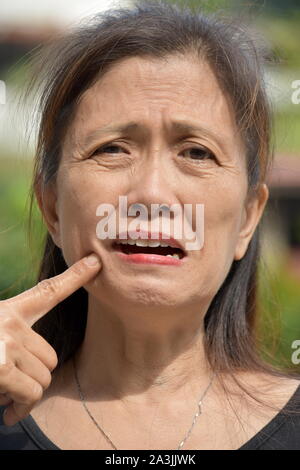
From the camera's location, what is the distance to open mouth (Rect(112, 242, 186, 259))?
206 centimetres

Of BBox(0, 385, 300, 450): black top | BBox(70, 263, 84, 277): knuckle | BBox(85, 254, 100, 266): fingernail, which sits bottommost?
BBox(0, 385, 300, 450): black top

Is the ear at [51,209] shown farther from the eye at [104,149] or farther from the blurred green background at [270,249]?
the blurred green background at [270,249]

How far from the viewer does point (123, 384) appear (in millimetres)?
2238

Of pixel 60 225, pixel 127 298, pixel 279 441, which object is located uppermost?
pixel 60 225

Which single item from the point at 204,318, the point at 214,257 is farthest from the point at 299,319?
the point at 214,257

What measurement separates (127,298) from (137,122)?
45 cm

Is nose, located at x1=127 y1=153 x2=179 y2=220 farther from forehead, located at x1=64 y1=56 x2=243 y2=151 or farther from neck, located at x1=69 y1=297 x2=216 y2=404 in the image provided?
neck, located at x1=69 y1=297 x2=216 y2=404

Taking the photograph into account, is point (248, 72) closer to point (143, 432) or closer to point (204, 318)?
point (204, 318)

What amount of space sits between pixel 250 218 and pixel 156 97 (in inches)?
19.9

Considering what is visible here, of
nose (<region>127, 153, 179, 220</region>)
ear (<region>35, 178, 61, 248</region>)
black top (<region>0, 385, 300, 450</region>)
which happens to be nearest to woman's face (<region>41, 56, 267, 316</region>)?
nose (<region>127, 153, 179, 220</region>)

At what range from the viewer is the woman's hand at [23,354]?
73.9 inches

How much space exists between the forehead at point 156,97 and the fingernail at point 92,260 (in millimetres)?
332

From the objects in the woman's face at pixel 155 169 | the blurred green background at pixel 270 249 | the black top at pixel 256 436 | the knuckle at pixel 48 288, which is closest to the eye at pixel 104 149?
the woman's face at pixel 155 169

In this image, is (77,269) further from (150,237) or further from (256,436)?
(256,436)
